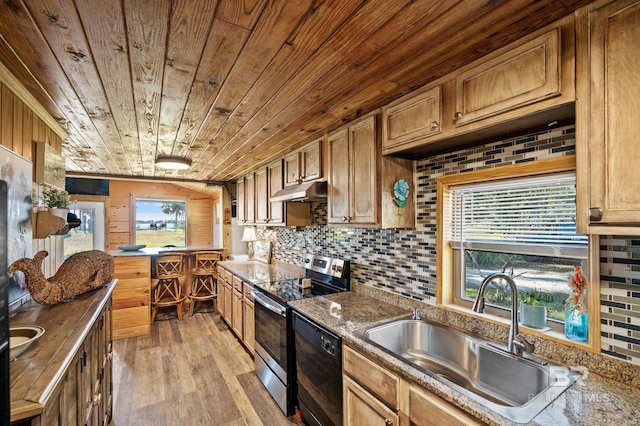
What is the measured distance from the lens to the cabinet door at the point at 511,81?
42.7 inches

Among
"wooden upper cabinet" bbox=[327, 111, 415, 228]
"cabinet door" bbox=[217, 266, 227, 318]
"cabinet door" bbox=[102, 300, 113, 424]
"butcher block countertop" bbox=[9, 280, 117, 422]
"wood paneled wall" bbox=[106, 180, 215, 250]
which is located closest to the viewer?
"butcher block countertop" bbox=[9, 280, 117, 422]

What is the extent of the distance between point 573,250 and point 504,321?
0.49m

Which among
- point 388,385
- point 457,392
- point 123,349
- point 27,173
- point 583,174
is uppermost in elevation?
point 27,173

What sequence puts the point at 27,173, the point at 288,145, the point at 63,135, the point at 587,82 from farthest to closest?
the point at 288,145 → the point at 63,135 → the point at 27,173 → the point at 587,82

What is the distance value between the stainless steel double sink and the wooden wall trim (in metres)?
A: 2.30

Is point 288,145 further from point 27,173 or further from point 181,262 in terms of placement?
point 181,262

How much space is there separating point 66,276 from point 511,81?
8.51ft

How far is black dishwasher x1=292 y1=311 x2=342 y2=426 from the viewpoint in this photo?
175cm

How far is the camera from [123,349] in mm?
3498

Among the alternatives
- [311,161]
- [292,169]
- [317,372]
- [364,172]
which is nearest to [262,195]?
[292,169]

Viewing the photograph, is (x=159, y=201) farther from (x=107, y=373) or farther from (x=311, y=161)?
(x=311, y=161)

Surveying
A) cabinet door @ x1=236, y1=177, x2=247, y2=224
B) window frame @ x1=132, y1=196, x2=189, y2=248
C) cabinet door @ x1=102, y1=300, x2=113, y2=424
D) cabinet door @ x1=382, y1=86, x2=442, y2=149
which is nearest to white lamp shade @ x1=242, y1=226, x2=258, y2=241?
cabinet door @ x1=236, y1=177, x2=247, y2=224

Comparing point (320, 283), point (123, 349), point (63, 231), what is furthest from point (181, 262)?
point (320, 283)

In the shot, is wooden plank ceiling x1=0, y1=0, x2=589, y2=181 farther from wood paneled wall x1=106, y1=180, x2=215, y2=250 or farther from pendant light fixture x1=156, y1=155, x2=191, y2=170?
wood paneled wall x1=106, y1=180, x2=215, y2=250
